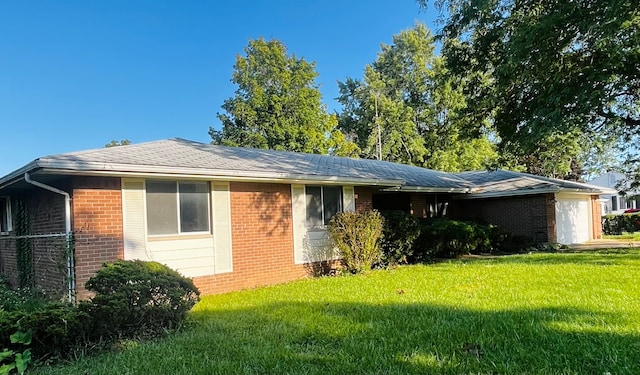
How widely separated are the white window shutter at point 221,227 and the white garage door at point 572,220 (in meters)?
15.0

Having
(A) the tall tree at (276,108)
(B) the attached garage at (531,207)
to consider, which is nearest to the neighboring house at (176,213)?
(B) the attached garage at (531,207)

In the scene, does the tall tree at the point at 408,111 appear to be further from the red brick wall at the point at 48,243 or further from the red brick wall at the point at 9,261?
the red brick wall at the point at 48,243

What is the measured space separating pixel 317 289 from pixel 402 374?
5.00 meters

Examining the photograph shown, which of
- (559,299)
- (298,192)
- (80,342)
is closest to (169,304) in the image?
(80,342)

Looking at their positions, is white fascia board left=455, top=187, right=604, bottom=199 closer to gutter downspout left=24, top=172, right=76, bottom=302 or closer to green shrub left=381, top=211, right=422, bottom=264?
green shrub left=381, top=211, right=422, bottom=264

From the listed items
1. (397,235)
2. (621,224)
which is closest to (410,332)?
(397,235)

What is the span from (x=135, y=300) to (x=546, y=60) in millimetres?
11190

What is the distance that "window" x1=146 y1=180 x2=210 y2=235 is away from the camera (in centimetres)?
836

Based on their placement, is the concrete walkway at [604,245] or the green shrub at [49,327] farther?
the concrete walkway at [604,245]

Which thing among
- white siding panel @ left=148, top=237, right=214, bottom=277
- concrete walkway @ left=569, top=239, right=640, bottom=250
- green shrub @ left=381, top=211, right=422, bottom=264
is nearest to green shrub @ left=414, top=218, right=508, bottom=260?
green shrub @ left=381, top=211, right=422, bottom=264

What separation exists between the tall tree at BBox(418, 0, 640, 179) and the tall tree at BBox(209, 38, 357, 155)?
2144cm

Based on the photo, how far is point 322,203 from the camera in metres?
11.4

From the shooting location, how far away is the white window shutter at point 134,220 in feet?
26.0

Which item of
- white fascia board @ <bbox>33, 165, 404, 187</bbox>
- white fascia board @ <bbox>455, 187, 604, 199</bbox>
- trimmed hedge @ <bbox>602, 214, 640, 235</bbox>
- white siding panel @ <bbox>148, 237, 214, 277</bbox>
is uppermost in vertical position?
white fascia board @ <bbox>33, 165, 404, 187</bbox>
